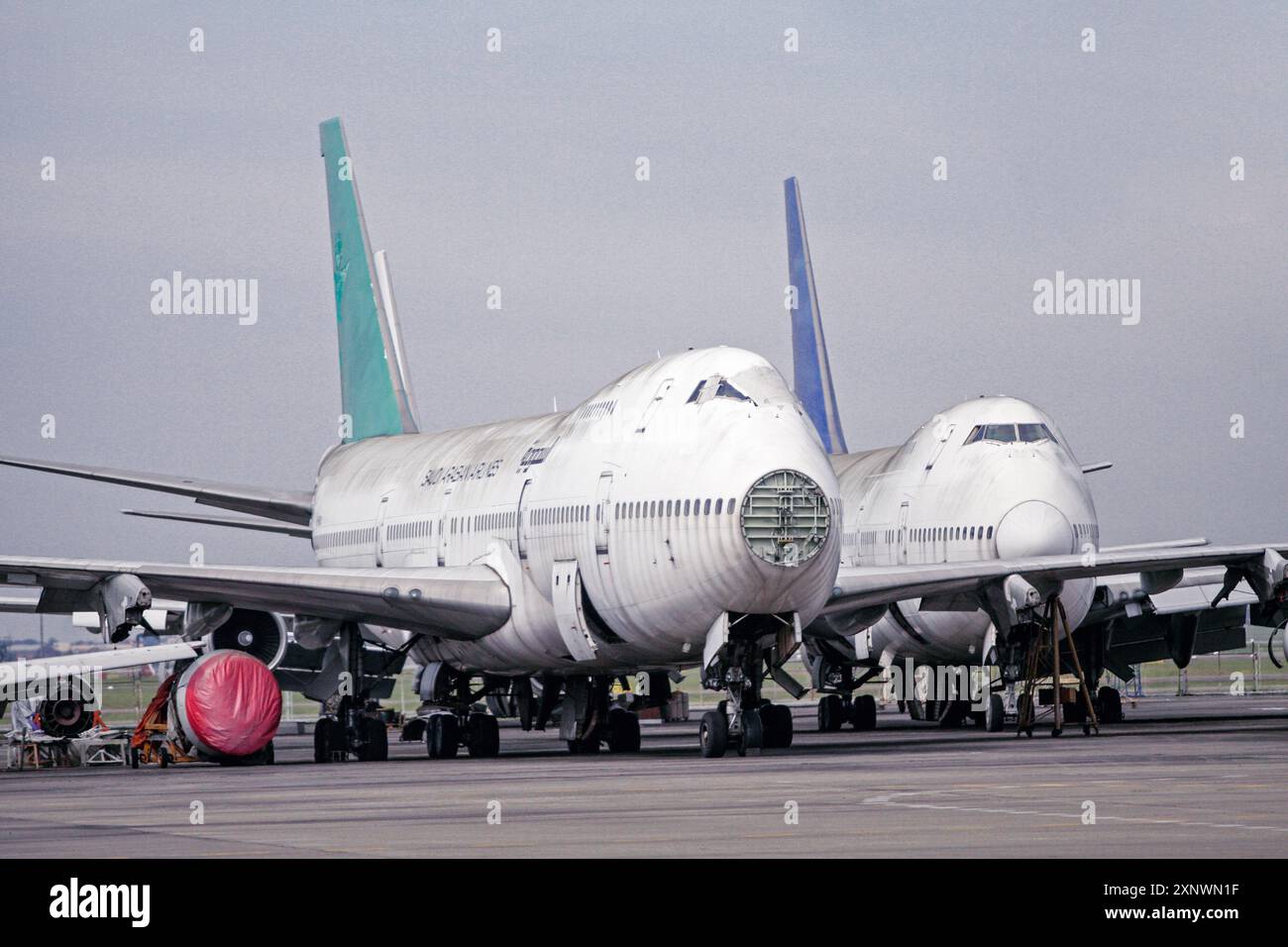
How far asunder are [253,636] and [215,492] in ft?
21.5

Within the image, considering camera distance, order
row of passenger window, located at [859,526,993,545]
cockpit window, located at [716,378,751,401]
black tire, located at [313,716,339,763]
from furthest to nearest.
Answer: row of passenger window, located at [859,526,993,545]
black tire, located at [313,716,339,763]
cockpit window, located at [716,378,751,401]

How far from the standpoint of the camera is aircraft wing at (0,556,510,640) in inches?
1153

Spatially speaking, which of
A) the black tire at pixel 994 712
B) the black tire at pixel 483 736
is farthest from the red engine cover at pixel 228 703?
the black tire at pixel 994 712

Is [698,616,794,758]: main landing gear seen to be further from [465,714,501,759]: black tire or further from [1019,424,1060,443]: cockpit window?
[1019,424,1060,443]: cockpit window

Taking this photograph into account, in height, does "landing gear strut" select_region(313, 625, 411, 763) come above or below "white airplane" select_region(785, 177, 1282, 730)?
below

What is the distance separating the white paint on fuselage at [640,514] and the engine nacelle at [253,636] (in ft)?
10.0

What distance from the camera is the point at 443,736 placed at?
35344 millimetres

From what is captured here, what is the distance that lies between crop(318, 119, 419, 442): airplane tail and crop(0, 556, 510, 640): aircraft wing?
14.1 meters

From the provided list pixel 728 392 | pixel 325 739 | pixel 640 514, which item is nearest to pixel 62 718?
pixel 325 739

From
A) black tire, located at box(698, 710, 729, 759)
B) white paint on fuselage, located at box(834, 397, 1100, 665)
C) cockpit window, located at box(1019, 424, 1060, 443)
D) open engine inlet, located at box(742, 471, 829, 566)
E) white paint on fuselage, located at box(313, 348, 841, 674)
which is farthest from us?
cockpit window, located at box(1019, 424, 1060, 443)

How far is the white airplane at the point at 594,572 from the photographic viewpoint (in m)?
27.4

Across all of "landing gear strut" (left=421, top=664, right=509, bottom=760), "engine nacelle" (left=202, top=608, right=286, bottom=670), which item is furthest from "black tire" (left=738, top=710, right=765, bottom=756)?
"engine nacelle" (left=202, top=608, right=286, bottom=670)

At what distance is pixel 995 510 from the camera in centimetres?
3744
